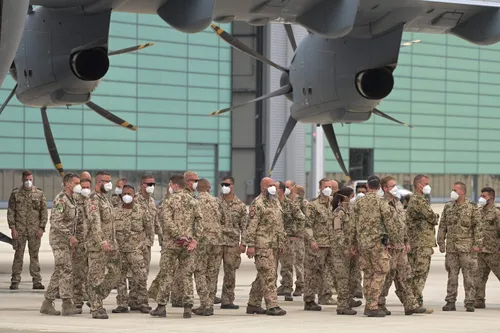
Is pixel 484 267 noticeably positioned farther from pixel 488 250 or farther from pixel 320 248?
pixel 320 248

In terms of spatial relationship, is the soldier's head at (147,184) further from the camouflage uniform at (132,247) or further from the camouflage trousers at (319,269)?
the camouflage trousers at (319,269)

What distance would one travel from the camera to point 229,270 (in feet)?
48.1

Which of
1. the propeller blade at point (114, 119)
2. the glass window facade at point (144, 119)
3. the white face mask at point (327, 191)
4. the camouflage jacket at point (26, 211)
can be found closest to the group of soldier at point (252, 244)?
the white face mask at point (327, 191)

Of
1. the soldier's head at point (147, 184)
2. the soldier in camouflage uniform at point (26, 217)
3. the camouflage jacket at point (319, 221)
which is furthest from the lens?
the soldier in camouflage uniform at point (26, 217)

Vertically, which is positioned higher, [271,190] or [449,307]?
[271,190]

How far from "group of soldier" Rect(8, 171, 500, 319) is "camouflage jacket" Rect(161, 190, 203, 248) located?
0.01 m

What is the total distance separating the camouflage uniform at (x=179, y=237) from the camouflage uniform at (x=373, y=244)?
2041 millimetres

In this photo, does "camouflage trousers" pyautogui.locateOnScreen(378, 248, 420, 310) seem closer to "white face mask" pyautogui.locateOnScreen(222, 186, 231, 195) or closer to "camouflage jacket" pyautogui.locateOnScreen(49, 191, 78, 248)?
"white face mask" pyautogui.locateOnScreen(222, 186, 231, 195)

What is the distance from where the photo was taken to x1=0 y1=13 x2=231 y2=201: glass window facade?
182 ft

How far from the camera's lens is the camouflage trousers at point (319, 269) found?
1484cm

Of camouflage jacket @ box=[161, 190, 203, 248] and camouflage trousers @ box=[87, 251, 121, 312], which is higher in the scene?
camouflage jacket @ box=[161, 190, 203, 248]

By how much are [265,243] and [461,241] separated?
2808mm

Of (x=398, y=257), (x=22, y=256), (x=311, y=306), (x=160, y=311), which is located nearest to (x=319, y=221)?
(x=311, y=306)

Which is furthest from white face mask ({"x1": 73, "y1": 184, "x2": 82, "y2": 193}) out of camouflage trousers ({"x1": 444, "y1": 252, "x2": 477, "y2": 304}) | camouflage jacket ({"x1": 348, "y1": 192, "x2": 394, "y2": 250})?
camouflage trousers ({"x1": 444, "y1": 252, "x2": 477, "y2": 304})
